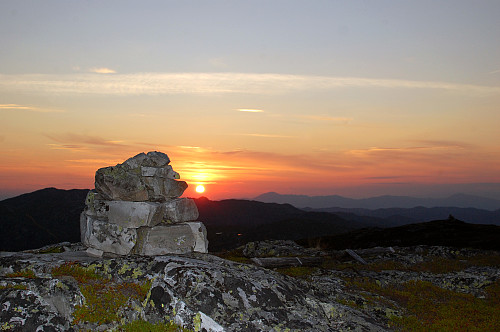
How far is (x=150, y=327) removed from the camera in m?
10.1

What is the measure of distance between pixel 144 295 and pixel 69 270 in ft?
11.3

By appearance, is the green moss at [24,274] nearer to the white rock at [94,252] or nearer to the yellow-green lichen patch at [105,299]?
the yellow-green lichen patch at [105,299]

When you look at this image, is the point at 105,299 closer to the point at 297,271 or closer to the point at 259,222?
the point at 297,271

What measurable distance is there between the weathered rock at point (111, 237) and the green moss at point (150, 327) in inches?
252

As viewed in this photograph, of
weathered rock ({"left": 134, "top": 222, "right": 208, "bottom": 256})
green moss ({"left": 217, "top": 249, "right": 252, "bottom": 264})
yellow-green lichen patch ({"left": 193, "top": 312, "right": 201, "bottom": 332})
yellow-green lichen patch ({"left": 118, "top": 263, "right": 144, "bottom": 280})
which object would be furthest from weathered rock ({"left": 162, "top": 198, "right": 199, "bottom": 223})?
yellow-green lichen patch ({"left": 193, "top": 312, "right": 201, "bottom": 332})

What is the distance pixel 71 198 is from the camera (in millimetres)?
116812

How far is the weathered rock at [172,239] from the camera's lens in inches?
638

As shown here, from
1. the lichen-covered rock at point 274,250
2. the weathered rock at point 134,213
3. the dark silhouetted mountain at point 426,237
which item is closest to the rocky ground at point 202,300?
the weathered rock at point 134,213

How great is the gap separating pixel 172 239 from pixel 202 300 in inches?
260

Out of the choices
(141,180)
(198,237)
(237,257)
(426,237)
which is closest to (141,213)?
(141,180)

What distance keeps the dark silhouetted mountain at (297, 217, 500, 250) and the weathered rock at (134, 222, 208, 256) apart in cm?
2938

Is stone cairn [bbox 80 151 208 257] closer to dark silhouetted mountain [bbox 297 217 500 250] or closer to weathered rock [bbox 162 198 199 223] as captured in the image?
weathered rock [bbox 162 198 199 223]

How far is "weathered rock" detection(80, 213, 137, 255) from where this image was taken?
53.5ft

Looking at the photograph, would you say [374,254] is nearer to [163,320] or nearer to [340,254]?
[340,254]
